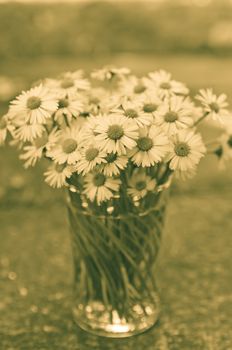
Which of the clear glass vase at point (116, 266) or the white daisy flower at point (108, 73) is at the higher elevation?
the white daisy flower at point (108, 73)

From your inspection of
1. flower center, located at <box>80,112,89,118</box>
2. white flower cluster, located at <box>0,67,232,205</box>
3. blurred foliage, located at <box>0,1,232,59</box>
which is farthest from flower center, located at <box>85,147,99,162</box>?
blurred foliage, located at <box>0,1,232,59</box>

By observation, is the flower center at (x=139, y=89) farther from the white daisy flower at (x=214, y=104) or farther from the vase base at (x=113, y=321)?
the vase base at (x=113, y=321)

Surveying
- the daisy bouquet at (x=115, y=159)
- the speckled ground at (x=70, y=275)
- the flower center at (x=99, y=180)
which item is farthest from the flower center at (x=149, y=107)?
the speckled ground at (x=70, y=275)

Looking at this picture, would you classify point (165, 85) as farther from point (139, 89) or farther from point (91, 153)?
point (91, 153)

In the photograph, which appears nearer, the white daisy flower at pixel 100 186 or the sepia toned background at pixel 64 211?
the white daisy flower at pixel 100 186

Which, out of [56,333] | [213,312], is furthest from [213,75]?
[56,333]

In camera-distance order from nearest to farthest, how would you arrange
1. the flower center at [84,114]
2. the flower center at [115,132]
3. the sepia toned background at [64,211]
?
the flower center at [115,132] < the flower center at [84,114] < the sepia toned background at [64,211]

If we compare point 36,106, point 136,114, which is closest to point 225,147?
point 136,114

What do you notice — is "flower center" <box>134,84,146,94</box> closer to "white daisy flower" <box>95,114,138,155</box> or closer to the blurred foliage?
"white daisy flower" <box>95,114,138,155</box>
